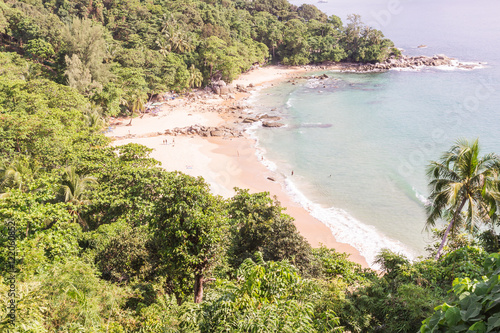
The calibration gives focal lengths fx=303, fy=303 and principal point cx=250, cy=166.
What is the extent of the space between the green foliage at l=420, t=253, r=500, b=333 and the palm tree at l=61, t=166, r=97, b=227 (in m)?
15.7

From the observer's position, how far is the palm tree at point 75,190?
50.0 ft

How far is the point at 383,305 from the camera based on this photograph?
8031 mm

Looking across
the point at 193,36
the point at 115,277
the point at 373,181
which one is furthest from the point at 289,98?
the point at 115,277

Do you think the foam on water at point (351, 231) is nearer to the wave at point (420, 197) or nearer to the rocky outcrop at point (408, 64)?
the wave at point (420, 197)

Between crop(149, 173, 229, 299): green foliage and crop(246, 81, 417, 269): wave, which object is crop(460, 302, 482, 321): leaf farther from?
crop(246, 81, 417, 269): wave

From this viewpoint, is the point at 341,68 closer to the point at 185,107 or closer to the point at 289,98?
the point at 289,98

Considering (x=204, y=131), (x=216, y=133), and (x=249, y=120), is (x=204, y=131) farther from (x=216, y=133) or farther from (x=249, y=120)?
(x=249, y=120)

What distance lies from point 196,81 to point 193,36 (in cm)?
1285

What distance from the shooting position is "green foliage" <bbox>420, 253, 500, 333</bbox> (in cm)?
305

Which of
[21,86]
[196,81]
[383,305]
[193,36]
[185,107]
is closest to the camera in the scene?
[383,305]

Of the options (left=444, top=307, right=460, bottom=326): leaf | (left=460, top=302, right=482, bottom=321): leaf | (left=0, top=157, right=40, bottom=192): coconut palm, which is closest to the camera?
(left=460, top=302, right=482, bottom=321): leaf

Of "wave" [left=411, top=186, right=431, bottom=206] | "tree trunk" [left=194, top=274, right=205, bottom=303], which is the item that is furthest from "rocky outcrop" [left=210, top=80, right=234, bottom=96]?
"tree trunk" [left=194, top=274, right=205, bottom=303]

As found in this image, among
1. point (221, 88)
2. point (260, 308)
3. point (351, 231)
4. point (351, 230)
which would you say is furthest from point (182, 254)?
point (221, 88)

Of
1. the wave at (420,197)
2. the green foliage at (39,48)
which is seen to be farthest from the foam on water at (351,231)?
the green foliage at (39,48)
